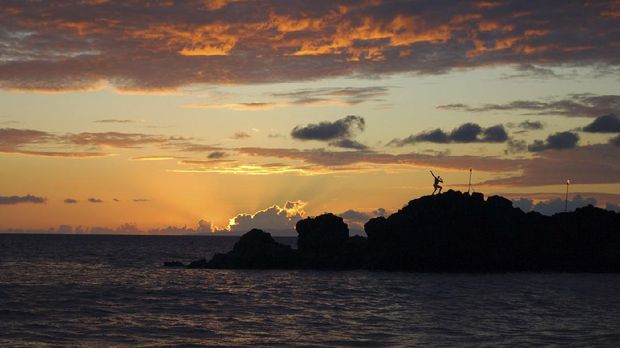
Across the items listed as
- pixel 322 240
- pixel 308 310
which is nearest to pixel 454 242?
pixel 322 240

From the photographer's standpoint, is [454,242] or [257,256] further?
[257,256]

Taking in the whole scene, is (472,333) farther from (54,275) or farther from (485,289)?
(54,275)

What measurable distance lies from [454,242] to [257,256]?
26111 millimetres

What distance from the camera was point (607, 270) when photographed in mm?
100500

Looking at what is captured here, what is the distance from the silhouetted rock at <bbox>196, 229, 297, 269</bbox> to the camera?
4124 inches

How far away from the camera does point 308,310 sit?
2154 inches

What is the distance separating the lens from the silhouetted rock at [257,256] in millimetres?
104750

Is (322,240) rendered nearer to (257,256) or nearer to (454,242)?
(257,256)

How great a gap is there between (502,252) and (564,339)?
57761 millimetres

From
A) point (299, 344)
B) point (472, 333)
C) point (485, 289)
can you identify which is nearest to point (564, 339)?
point (472, 333)

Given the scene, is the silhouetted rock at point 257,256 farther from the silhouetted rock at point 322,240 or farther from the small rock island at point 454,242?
the silhouetted rock at point 322,240


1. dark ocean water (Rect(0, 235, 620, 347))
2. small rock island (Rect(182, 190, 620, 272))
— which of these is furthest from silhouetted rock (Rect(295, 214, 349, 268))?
dark ocean water (Rect(0, 235, 620, 347))

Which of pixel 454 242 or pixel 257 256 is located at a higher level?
pixel 454 242

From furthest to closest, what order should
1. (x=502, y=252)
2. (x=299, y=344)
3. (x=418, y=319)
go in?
(x=502, y=252) → (x=418, y=319) → (x=299, y=344)
